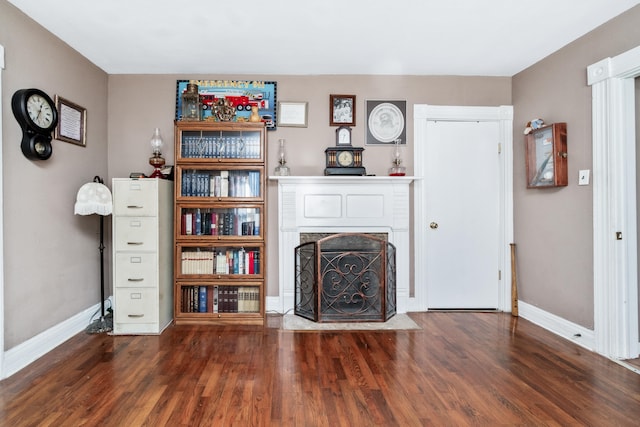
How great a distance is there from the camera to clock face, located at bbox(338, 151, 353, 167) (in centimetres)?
350

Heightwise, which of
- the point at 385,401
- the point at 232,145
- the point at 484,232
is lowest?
the point at 385,401

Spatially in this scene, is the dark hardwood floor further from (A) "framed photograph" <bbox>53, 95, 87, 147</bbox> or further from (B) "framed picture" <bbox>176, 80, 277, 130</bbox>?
(B) "framed picture" <bbox>176, 80, 277, 130</bbox>

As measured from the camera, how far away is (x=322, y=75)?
3619 millimetres

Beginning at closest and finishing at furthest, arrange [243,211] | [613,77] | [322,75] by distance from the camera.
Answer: [613,77] < [243,211] < [322,75]

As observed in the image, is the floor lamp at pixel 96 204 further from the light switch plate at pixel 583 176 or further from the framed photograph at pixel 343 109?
the light switch plate at pixel 583 176

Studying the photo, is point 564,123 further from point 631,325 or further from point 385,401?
point 385,401

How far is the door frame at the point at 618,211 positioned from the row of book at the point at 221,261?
288cm

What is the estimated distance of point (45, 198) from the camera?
2672 millimetres

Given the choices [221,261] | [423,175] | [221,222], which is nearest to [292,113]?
[221,222]

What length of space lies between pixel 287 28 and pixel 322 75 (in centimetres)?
97

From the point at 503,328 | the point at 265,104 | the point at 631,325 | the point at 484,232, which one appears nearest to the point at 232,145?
the point at 265,104

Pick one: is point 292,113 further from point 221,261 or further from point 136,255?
point 136,255

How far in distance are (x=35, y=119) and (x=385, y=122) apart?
9.85 ft

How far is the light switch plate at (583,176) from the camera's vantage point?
2.72 m
